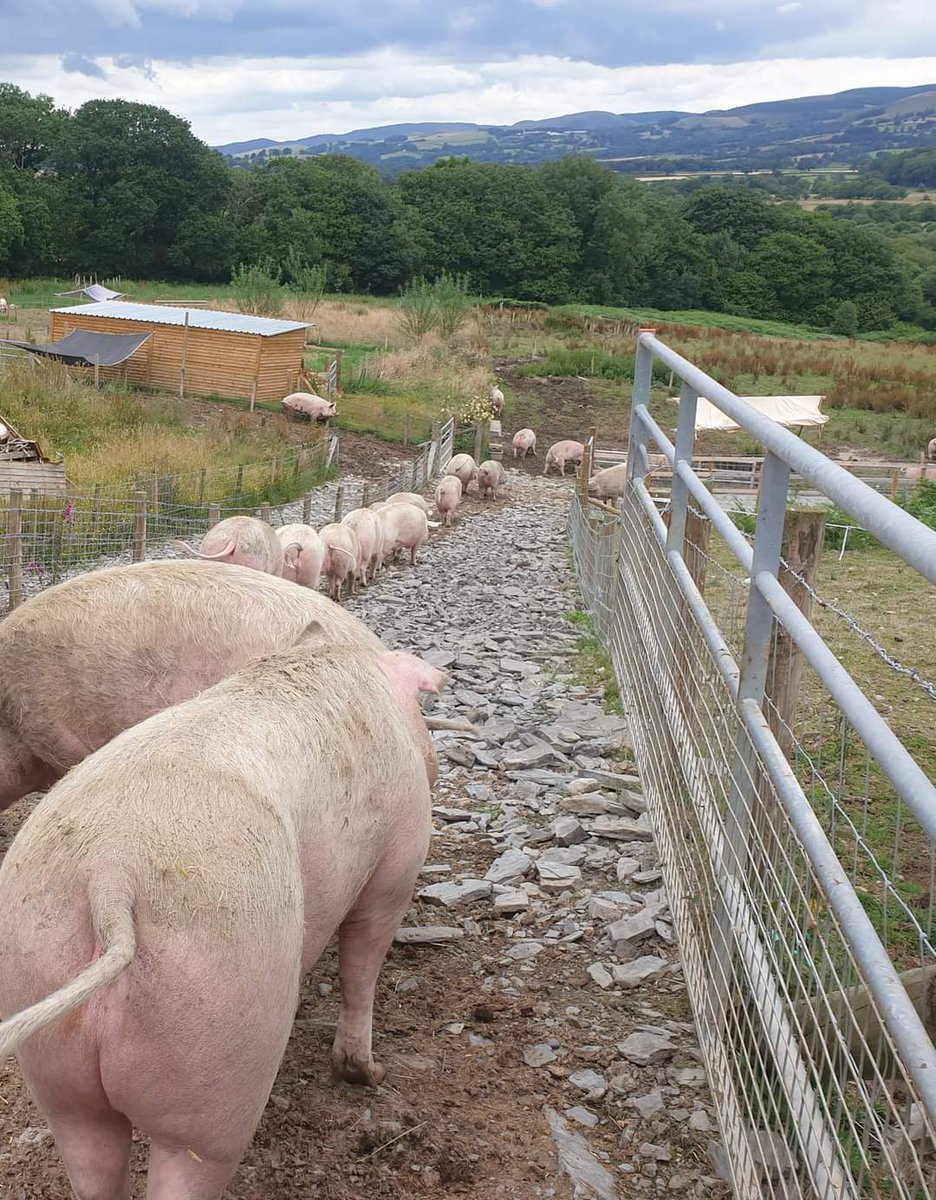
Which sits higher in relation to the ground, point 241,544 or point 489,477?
point 241,544

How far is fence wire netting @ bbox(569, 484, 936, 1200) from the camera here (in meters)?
2.36

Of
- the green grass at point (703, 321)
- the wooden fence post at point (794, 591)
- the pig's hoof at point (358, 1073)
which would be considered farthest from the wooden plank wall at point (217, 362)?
the pig's hoof at point (358, 1073)

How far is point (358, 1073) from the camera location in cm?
348

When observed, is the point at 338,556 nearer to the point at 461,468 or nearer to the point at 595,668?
the point at 595,668

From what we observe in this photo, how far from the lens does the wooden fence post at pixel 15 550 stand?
9.51 m

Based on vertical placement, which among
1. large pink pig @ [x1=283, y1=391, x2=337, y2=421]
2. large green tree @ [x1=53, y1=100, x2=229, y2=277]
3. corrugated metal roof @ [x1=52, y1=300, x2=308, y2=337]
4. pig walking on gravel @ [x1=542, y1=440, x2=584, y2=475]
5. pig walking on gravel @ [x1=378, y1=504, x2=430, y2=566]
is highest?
large green tree @ [x1=53, y1=100, x2=229, y2=277]

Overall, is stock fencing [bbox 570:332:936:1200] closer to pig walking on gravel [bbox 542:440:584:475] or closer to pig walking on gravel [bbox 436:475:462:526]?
pig walking on gravel [bbox 436:475:462:526]

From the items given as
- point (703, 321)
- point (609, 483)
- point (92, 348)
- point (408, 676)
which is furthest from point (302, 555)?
point (703, 321)

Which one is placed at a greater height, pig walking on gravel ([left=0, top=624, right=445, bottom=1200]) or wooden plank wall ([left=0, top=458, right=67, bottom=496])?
pig walking on gravel ([left=0, top=624, right=445, bottom=1200])

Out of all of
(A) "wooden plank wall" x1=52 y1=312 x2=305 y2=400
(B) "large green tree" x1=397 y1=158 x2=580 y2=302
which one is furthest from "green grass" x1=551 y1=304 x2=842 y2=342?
(A) "wooden plank wall" x1=52 y1=312 x2=305 y2=400

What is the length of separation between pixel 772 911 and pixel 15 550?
837cm

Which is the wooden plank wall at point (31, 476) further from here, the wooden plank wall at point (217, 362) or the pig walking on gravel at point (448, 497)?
the wooden plank wall at point (217, 362)

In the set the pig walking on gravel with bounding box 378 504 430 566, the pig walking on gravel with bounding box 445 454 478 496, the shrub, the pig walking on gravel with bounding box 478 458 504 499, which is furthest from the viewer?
the shrub

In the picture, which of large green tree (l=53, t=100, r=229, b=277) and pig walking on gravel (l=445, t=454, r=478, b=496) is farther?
large green tree (l=53, t=100, r=229, b=277)
